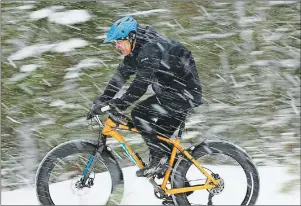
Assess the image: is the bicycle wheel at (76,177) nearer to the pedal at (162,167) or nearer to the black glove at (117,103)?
the pedal at (162,167)

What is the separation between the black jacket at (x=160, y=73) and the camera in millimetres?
4223

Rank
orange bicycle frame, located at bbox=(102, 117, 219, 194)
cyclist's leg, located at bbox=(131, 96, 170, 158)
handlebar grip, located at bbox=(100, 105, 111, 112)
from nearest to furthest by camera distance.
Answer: handlebar grip, located at bbox=(100, 105, 111, 112), cyclist's leg, located at bbox=(131, 96, 170, 158), orange bicycle frame, located at bbox=(102, 117, 219, 194)

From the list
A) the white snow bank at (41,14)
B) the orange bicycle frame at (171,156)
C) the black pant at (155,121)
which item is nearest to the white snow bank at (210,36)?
the white snow bank at (41,14)

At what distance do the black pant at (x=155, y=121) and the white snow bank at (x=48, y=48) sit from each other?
91.7 inches

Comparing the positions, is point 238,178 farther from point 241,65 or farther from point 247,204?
point 241,65

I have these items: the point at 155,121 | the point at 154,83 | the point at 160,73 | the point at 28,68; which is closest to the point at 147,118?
the point at 155,121

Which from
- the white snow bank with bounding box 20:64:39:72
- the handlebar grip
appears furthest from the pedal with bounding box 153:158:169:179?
the white snow bank with bounding box 20:64:39:72

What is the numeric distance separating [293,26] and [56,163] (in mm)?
4285

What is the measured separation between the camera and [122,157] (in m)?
5.32

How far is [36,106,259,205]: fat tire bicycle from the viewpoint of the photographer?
14.9 feet

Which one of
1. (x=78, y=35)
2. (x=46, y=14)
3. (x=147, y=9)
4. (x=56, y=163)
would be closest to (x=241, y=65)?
(x=147, y=9)

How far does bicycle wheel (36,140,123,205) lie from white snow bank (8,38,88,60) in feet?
6.65

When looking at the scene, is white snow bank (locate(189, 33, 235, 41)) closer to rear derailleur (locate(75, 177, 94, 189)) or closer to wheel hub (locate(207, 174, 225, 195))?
wheel hub (locate(207, 174, 225, 195))

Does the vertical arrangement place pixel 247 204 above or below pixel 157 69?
below
